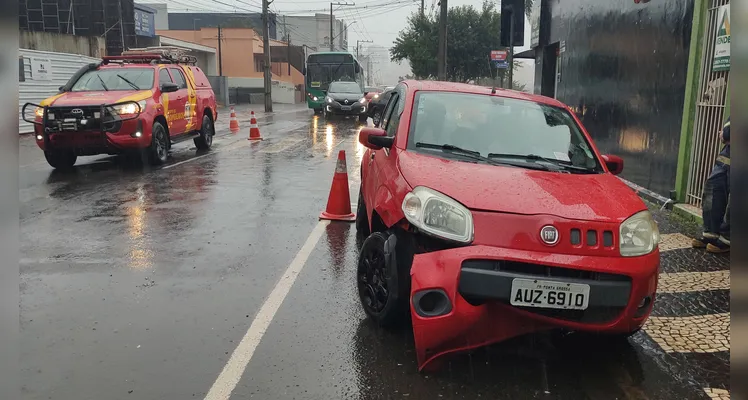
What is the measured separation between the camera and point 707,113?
7379 mm

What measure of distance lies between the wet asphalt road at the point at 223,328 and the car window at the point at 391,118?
52.5 inches

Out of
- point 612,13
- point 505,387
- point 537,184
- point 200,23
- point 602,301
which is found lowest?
point 505,387

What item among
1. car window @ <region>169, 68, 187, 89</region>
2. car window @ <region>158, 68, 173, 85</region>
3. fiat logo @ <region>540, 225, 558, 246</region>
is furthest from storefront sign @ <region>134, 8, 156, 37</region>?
fiat logo @ <region>540, 225, 558, 246</region>

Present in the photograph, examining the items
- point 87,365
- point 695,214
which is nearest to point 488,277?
point 87,365

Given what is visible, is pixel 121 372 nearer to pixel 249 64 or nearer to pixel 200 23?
pixel 249 64

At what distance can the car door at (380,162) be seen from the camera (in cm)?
452

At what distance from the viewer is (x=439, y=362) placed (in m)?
3.57

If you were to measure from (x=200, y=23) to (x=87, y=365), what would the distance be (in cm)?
9127

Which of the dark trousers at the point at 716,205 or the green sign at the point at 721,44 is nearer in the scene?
the dark trousers at the point at 716,205

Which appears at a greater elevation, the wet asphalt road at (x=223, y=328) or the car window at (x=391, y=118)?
the car window at (x=391, y=118)

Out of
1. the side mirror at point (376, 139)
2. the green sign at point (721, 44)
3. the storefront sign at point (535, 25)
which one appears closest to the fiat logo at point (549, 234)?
the side mirror at point (376, 139)

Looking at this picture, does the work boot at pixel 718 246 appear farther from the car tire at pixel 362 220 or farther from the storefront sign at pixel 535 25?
the storefront sign at pixel 535 25

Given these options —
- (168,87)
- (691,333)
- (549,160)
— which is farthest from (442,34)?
(691,333)

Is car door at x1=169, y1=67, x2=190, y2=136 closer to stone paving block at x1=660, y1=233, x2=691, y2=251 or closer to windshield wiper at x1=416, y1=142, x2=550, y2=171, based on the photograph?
windshield wiper at x1=416, y1=142, x2=550, y2=171
